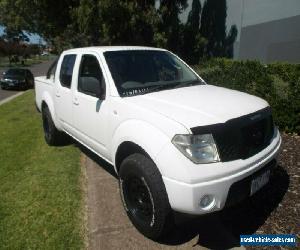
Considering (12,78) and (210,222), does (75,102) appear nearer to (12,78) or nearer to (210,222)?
(210,222)

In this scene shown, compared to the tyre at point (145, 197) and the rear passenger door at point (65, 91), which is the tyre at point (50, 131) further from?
the tyre at point (145, 197)

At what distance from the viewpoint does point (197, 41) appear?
14328mm

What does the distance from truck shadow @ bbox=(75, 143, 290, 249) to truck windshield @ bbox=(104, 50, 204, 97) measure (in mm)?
1669

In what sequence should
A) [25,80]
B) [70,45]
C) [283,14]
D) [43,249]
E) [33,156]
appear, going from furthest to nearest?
[25,80] < [70,45] < [283,14] < [33,156] < [43,249]

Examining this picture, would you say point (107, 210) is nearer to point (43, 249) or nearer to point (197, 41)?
point (43, 249)

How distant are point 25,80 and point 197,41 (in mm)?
12358

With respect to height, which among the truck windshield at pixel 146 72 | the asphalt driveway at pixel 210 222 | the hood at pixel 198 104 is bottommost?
the asphalt driveway at pixel 210 222

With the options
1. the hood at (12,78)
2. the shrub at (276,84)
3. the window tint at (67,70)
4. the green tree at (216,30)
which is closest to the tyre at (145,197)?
the window tint at (67,70)

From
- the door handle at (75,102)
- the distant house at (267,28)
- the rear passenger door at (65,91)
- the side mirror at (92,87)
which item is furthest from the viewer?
the distant house at (267,28)

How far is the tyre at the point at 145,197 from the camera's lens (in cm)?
323

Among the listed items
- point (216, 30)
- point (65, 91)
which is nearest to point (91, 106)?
point (65, 91)

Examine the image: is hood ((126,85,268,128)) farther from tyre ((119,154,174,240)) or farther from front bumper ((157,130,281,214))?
tyre ((119,154,174,240))

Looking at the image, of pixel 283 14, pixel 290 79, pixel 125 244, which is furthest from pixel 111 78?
pixel 283 14

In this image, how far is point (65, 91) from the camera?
549cm
